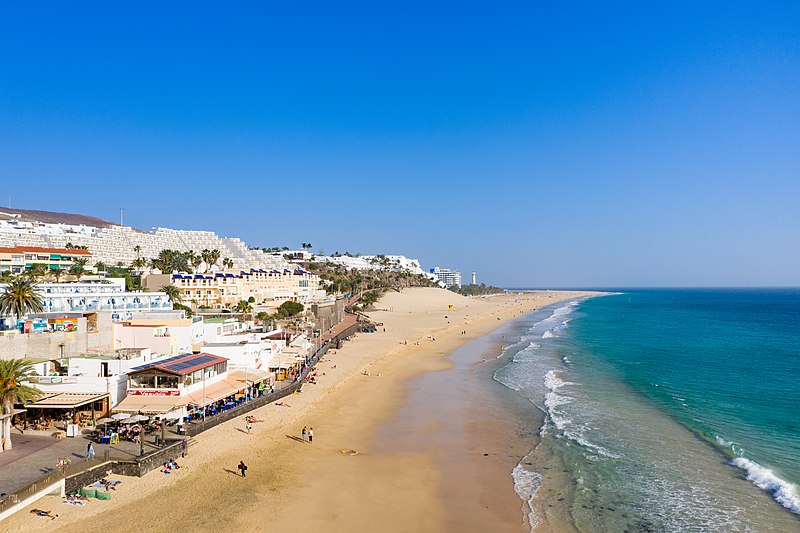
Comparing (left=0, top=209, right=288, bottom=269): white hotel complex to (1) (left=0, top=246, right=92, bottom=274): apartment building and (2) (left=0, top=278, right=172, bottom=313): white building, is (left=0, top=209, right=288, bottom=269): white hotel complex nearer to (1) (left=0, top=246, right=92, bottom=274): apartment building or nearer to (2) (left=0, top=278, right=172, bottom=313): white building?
(1) (left=0, top=246, right=92, bottom=274): apartment building

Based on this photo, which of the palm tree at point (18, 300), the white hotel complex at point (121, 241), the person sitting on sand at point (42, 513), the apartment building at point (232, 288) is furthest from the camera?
the white hotel complex at point (121, 241)

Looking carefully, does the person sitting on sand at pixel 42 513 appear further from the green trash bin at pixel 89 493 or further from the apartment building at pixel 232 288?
the apartment building at pixel 232 288

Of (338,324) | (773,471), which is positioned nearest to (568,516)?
(773,471)

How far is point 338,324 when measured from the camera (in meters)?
74.3

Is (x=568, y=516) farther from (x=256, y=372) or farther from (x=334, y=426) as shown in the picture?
(x=256, y=372)

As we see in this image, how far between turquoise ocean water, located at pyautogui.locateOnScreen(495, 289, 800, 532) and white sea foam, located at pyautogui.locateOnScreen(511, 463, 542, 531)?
0.15 feet

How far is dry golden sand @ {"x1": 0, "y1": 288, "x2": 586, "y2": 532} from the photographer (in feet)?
55.0

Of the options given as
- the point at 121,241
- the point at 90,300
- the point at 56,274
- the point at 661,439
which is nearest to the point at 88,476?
the point at 90,300

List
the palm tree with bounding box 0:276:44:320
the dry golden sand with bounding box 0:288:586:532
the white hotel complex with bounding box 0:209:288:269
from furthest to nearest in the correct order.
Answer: the white hotel complex with bounding box 0:209:288:269
the palm tree with bounding box 0:276:44:320
the dry golden sand with bounding box 0:288:586:532

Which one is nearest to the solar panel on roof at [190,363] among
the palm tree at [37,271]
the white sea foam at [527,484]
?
the white sea foam at [527,484]

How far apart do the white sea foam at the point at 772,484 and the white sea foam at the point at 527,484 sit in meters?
8.50

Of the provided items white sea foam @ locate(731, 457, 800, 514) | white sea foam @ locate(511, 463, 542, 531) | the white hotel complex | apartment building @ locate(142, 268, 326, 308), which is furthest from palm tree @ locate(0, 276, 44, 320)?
the white hotel complex

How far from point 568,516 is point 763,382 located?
105ft

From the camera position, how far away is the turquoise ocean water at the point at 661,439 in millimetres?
18750
